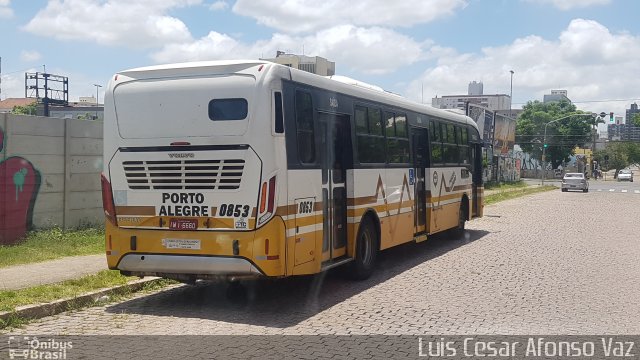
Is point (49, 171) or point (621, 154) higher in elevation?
point (621, 154)

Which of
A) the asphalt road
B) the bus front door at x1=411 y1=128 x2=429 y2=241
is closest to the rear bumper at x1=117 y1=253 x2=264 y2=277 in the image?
the asphalt road

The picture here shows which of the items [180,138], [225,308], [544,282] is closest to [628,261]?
[544,282]

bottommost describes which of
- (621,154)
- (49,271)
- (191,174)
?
(49,271)

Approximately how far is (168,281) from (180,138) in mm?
2881

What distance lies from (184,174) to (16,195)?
18.6 feet

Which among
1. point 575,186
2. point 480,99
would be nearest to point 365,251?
point 575,186

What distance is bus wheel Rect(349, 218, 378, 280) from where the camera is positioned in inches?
395

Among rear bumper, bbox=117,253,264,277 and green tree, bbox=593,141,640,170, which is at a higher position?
green tree, bbox=593,141,640,170

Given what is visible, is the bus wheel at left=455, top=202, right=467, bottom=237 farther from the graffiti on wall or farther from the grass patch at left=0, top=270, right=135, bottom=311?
the graffiti on wall

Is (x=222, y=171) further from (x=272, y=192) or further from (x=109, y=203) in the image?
(x=109, y=203)

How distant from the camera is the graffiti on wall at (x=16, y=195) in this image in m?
11.9

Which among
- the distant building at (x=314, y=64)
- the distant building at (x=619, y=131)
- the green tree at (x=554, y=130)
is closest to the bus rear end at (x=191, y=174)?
the distant building at (x=314, y=64)

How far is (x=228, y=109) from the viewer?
795cm

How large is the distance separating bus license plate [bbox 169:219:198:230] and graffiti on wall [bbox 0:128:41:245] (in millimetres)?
5400
